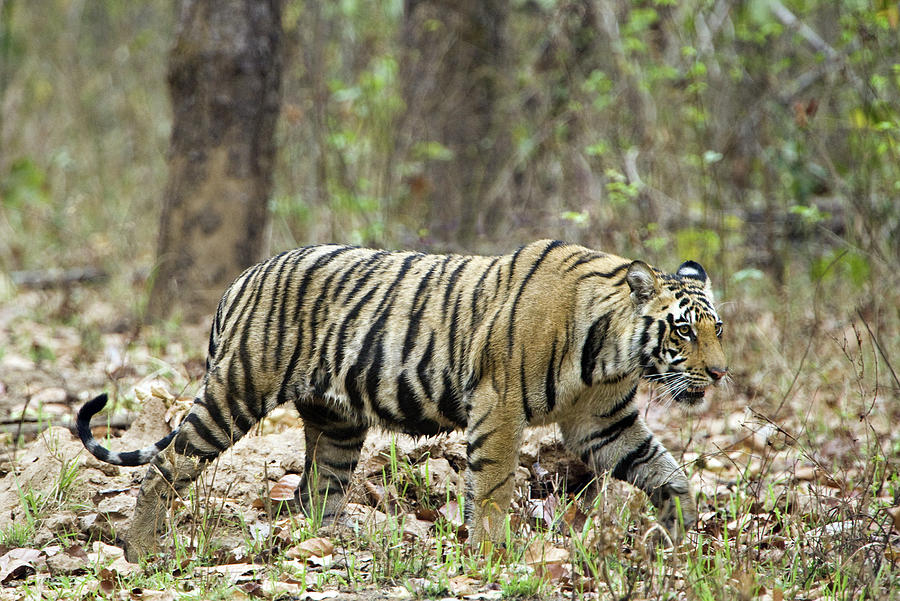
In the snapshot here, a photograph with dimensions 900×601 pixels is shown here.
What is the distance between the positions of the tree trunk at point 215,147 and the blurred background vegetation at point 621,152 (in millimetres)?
384

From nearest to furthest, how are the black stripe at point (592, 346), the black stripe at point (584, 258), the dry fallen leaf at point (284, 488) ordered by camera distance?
the black stripe at point (592, 346) → the black stripe at point (584, 258) → the dry fallen leaf at point (284, 488)

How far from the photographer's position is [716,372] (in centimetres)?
433

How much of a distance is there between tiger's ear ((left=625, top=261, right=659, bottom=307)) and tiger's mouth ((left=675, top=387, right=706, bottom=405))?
0.46 meters

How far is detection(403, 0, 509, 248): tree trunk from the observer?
397 inches

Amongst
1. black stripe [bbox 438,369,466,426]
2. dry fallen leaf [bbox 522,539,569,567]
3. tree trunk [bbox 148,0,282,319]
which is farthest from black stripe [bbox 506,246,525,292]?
tree trunk [bbox 148,0,282,319]

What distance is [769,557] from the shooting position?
13.6ft

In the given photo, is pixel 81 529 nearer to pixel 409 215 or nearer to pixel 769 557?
pixel 769 557

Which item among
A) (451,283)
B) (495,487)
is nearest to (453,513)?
(495,487)

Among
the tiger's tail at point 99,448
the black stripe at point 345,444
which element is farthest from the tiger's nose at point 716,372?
the tiger's tail at point 99,448

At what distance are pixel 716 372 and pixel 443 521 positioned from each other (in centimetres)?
148

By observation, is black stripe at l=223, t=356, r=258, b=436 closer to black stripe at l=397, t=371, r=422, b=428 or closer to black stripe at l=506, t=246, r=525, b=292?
black stripe at l=397, t=371, r=422, b=428

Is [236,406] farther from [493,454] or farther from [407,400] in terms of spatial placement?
[493,454]

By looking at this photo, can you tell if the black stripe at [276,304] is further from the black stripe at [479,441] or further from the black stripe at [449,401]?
the black stripe at [479,441]

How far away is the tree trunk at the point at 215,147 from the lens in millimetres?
8914
